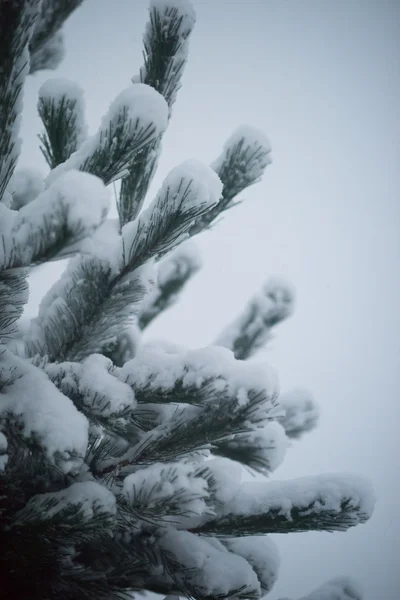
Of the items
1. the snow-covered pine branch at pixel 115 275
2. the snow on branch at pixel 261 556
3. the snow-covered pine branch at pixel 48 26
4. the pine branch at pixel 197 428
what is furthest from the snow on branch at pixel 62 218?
the snow-covered pine branch at pixel 48 26

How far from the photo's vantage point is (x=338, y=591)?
4.08ft

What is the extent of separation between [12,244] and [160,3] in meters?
0.91

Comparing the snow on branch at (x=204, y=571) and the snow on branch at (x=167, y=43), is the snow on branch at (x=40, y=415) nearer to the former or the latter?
the snow on branch at (x=204, y=571)

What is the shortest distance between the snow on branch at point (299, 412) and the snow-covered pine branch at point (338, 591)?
2.17 ft

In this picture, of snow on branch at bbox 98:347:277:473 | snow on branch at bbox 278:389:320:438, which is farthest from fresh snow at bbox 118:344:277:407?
snow on branch at bbox 278:389:320:438

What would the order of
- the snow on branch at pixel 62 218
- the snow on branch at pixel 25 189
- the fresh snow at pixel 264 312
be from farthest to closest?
the snow on branch at pixel 25 189
the fresh snow at pixel 264 312
the snow on branch at pixel 62 218

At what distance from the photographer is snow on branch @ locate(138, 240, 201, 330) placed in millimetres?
2049

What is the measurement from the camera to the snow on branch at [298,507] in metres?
0.99

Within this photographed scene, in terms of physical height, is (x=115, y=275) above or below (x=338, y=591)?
above

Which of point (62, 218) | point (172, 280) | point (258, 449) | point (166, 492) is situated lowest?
point (258, 449)

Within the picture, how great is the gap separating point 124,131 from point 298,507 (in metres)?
1.07

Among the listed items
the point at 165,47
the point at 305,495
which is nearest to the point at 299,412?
the point at 305,495

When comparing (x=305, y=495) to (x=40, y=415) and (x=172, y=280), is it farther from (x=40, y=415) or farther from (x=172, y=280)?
(x=172, y=280)

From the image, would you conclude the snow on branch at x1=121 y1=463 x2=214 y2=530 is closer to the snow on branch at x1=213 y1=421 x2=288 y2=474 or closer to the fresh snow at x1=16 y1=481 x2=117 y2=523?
the fresh snow at x1=16 y1=481 x2=117 y2=523
